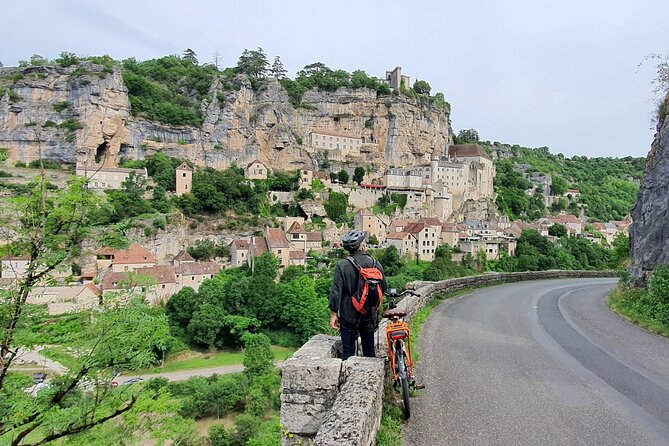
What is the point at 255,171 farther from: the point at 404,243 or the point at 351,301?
the point at 351,301

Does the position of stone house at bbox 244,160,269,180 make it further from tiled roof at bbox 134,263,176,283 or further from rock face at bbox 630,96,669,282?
rock face at bbox 630,96,669,282

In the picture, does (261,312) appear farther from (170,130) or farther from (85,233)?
(170,130)

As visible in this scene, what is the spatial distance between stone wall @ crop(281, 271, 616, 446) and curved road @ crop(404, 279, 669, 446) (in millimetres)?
898

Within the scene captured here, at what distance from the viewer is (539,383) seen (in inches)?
199

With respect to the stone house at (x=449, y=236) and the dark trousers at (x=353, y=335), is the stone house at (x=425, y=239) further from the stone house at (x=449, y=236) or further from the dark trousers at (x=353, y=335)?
the dark trousers at (x=353, y=335)

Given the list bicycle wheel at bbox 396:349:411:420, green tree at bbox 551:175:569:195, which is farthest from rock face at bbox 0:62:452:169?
bicycle wheel at bbox 396:349:411:420

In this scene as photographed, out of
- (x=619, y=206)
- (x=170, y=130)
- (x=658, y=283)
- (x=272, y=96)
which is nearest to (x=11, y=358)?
(x=658, y=283)

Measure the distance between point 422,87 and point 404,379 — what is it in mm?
88239

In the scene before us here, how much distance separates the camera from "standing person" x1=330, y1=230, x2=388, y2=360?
Result: 411cm

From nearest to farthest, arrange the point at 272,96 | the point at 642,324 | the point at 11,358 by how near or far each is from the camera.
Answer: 1. the point at 11,358
2. the point at 642,324
3. the point at 272,96

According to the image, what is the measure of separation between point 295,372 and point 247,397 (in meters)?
21.5

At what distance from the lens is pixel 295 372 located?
3.39 metres

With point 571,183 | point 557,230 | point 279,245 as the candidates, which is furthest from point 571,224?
point 279,245

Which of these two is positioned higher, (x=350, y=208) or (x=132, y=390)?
(x=350, y=208)
